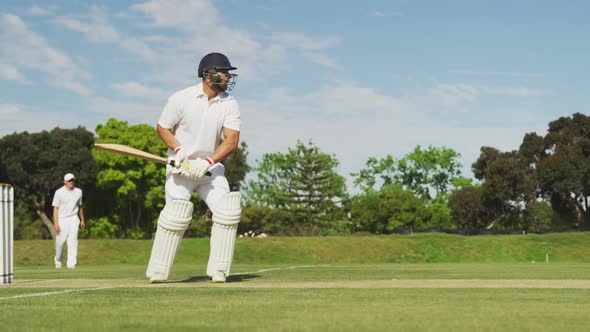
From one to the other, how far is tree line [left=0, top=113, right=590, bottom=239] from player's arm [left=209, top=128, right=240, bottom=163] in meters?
44.9

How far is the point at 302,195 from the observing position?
297 feet

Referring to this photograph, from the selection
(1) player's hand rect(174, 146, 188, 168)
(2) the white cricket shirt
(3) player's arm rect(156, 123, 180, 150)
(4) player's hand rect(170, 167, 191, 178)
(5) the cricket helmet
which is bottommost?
(2) the white cricket shirt

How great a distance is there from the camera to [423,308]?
5.07 metres

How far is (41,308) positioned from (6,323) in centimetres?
85

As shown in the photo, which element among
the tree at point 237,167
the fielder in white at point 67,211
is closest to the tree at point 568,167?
the tree at point 237,167

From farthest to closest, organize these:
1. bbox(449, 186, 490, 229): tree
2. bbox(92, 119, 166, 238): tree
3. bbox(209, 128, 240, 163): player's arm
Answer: bbox(449, 186, 490, 229): tree < bbox(92, 119, 166, 238): tree < bbox(209, 128, 240, 163): player's arm

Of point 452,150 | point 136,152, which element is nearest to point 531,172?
point 452,150

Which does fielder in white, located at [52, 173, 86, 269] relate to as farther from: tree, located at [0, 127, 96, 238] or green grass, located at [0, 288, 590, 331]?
tree, located at [0, 127, 96, 238]

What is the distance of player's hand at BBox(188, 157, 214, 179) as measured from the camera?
831 centimetres

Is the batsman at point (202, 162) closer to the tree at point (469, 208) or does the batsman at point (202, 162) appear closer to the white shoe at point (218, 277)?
the white shoe at point (218, 277)

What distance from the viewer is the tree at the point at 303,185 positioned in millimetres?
89062

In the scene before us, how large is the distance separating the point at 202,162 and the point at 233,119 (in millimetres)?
736

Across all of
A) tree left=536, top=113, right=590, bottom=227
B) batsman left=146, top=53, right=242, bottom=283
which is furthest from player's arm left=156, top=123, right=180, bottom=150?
tree left=536, top=113, right=590, bottom=227

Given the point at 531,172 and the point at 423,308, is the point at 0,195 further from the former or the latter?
the point at 531,172
